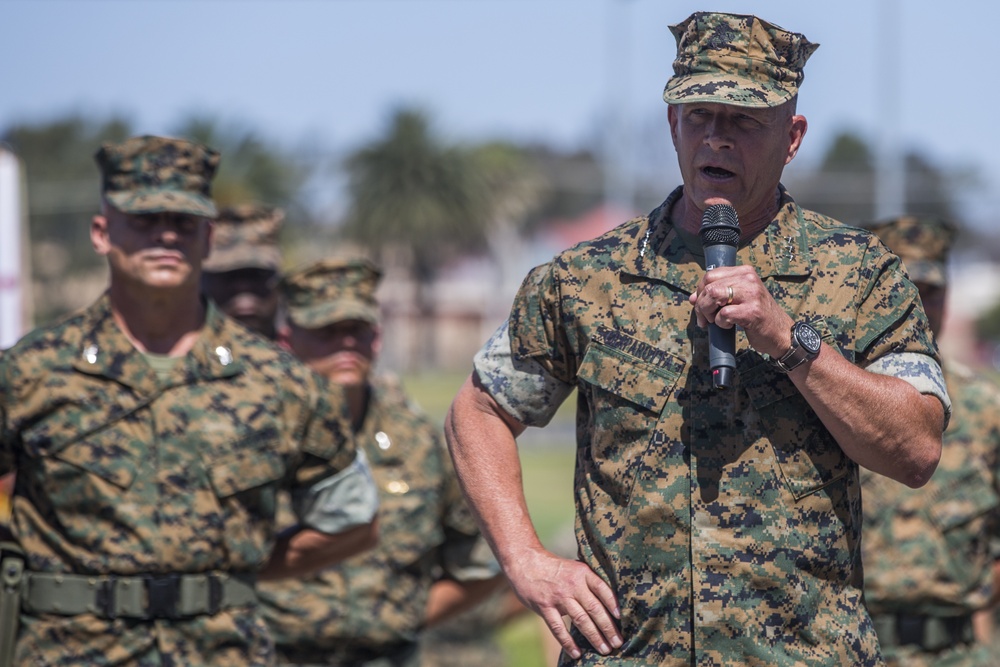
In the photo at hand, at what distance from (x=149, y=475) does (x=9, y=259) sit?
5.04 m

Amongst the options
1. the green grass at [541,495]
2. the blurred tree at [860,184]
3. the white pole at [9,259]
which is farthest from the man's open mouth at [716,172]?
the blurred tree at [860,184]

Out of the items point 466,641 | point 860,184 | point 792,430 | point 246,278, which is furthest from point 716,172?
point 860,184

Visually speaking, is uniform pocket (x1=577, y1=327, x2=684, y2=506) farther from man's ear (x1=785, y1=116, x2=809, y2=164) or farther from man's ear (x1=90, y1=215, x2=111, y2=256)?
man's ear (x1=90, y1=215, x2=111, y2=256)

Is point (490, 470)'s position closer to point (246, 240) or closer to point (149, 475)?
point (149, 475)

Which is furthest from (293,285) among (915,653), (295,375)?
(915,653)

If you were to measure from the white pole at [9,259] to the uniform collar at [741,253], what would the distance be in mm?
6327

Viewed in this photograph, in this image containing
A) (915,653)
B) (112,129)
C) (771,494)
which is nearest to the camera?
(771,494)

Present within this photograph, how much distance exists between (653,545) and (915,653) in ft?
10.7

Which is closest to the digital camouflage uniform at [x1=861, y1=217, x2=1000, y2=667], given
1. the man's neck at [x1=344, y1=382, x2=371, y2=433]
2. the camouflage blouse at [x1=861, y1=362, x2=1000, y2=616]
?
the camouflage blouse at [x1=861, y1=362, x2=1000, y2=616]

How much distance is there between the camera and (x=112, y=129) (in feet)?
195

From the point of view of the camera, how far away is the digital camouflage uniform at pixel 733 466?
3.52 m

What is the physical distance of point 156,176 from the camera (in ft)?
17.7

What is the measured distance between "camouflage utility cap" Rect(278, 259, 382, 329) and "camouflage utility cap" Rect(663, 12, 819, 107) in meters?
3.22

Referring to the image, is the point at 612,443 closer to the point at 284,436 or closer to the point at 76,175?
the point at 284,436
